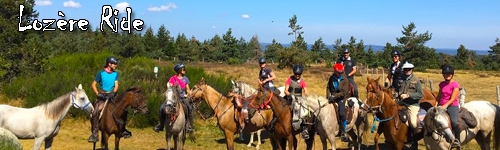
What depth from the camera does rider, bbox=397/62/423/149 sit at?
7.98m

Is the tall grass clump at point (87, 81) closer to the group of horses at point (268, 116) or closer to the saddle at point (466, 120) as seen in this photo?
the group of horses at point (268, 116)

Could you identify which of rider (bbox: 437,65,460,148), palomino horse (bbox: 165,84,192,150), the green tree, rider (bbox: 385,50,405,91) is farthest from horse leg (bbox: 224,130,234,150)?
the green tree

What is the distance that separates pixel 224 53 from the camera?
6334cm

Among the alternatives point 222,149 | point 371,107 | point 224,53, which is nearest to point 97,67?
point 222,149

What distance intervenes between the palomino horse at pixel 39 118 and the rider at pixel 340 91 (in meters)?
5.41

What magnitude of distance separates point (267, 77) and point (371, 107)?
341cm

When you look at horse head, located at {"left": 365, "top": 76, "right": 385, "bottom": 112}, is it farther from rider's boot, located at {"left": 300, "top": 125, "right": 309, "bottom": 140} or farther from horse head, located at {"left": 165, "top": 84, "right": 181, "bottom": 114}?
horse head, located at {"left": 165, "top": 84, "right": 181, "bottom": 114}

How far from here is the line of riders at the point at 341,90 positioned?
297 inches

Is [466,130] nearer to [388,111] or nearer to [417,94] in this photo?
[417,94]

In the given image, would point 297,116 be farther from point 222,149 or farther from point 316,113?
point 222,149

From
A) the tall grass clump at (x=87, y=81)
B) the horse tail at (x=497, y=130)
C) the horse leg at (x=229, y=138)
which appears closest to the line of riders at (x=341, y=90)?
the horse leg at (x=229, y=138)

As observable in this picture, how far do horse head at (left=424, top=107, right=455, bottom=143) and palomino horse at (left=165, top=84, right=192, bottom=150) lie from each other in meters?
5.26

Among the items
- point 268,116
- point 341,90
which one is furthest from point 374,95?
point 268,116

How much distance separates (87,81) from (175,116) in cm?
941
